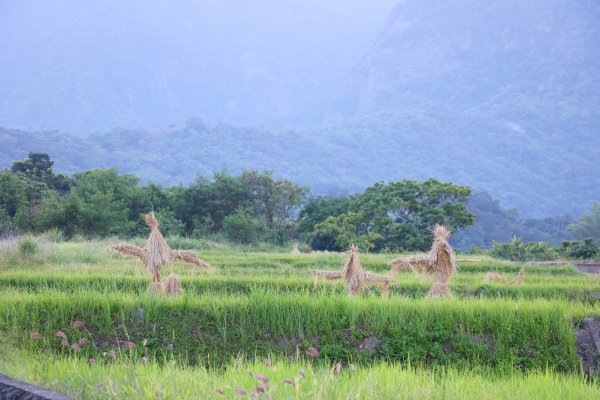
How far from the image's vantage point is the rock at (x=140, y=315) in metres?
9.20

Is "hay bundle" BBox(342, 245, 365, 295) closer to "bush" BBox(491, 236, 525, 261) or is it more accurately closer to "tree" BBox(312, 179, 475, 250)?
"bush" BBox(491, 236, 525, 261)

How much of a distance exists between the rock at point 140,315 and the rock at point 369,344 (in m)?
2.95

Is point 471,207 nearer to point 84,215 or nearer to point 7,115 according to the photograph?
point 84,215

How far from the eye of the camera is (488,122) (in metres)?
174

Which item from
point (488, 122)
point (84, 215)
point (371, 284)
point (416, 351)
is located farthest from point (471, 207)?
point (488, 122)

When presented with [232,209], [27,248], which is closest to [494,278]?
[27,248]

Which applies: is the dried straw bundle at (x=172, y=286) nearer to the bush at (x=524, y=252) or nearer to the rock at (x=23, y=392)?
the rock at (x=23, y=392)

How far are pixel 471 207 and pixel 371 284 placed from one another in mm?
74971

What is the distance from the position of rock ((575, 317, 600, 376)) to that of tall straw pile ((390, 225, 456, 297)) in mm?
2501

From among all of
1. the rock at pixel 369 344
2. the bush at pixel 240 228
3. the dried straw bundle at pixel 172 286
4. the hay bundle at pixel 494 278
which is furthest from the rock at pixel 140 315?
the bush at pixel 240 228

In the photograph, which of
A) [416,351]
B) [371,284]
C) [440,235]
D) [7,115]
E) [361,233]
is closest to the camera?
[416,351]

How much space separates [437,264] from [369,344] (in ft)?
10.4

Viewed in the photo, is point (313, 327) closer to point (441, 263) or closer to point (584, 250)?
point (441, 263)

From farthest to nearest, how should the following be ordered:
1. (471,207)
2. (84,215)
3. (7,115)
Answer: (7,115)
(471,207)
(84,215)
